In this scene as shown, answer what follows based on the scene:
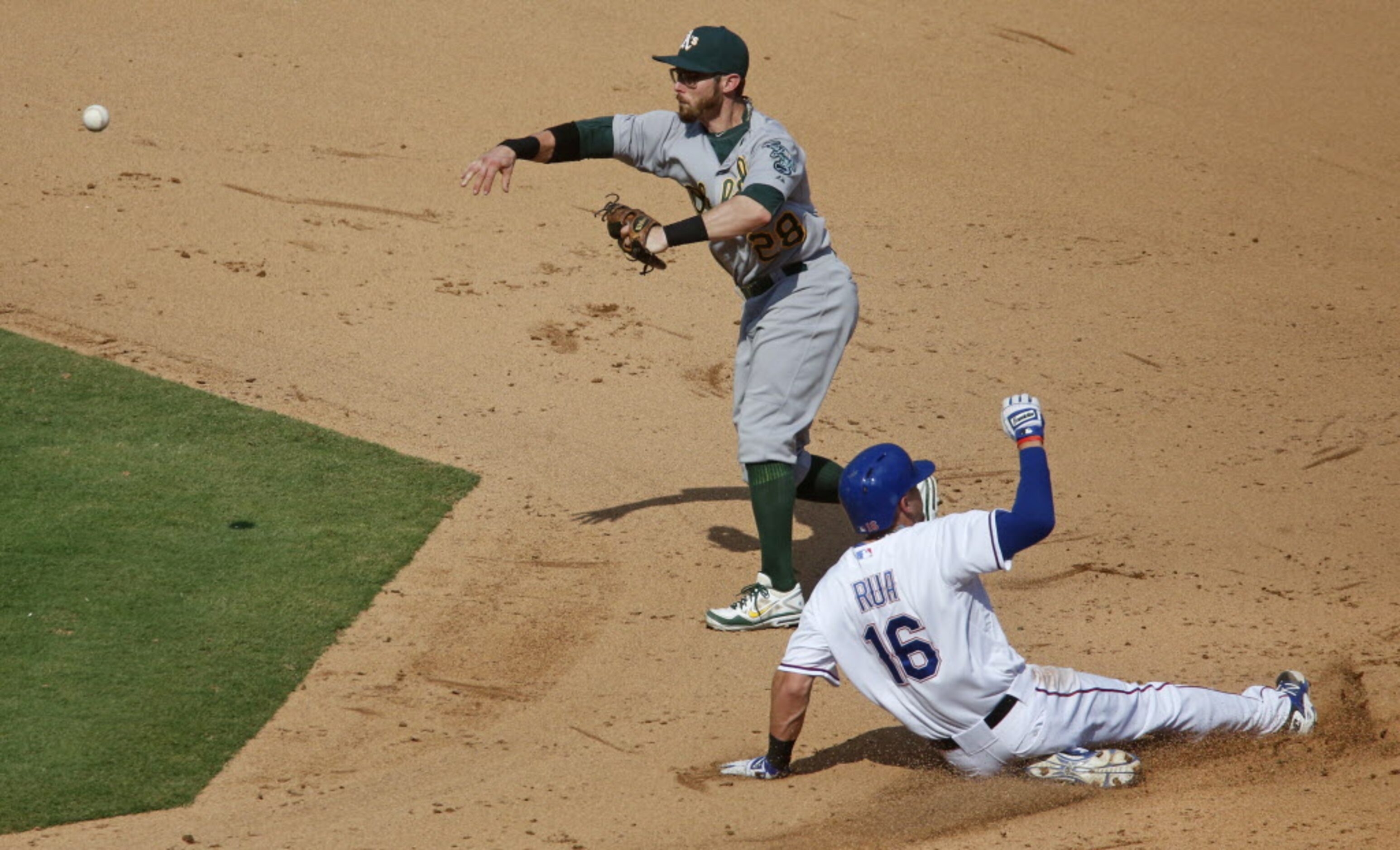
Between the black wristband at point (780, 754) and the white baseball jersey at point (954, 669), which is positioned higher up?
the white baseball jersey at point (954, 669)

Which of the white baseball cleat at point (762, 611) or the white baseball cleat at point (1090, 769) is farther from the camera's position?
the white baseball cleat at point (762, 611)

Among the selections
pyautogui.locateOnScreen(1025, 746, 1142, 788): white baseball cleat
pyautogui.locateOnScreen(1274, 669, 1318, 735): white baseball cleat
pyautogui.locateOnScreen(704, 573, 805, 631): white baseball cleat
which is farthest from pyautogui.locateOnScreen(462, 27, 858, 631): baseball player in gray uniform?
pyautogui.locateOnScreen(1274, 669, 1318, 735): white baseball cleat

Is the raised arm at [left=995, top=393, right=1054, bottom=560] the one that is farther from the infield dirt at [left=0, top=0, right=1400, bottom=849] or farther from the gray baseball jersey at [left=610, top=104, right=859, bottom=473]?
the gray baseball jersey at [left=610, top=104, right=859, bottom=473]

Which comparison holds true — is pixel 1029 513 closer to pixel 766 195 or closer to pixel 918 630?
pixel 918 630

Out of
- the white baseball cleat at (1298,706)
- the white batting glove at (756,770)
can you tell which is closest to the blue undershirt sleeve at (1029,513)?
the white batting glove at (756,770)

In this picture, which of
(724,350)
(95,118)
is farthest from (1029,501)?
(95,118)

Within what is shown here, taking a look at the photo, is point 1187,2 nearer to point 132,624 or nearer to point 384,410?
point 384,410

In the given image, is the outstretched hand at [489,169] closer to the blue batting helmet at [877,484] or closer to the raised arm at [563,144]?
the raised arm at [563,144]

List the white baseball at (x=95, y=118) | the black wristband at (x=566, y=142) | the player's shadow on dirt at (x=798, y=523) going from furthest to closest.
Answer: the white baseball at (x=95, y=118), the player's shadow on dirt at (x=798, y=523), the black wristband at (x=566, y=142)
